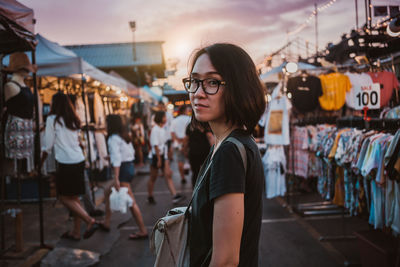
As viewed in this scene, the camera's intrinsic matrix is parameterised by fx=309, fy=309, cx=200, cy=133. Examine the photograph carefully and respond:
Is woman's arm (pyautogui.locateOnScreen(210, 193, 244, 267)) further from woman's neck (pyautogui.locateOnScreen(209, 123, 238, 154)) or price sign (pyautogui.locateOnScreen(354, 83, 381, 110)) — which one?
price sign (pyautogui.locateOnScreen(354, 83, 381, 110))

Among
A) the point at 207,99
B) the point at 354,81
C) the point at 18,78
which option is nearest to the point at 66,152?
the point at 18,78

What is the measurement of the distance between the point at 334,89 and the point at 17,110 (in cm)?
550

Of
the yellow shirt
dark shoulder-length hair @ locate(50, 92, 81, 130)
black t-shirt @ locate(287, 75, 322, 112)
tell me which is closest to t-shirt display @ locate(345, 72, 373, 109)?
the yellow shirt

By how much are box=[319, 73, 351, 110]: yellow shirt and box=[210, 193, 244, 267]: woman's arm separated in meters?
5.62

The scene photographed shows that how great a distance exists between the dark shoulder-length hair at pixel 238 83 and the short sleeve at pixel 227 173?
0.20 meters

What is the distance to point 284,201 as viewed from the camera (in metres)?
7.26

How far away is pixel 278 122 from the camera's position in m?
6.52

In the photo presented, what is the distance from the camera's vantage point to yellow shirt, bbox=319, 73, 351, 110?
6047mm

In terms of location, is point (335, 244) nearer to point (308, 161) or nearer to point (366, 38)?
point (308, 161)

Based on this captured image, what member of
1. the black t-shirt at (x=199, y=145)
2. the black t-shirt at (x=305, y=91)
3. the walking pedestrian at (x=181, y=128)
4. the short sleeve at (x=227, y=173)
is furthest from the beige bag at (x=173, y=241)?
the walking pedestrian at (x=181, y=128)

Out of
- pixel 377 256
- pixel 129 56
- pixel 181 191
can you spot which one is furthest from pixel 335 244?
pixel 129 56

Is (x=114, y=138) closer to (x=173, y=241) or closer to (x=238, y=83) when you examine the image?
(x=173, y=241)

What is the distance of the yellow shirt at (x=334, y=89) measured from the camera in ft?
19.8

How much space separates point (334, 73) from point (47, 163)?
6.53 m
